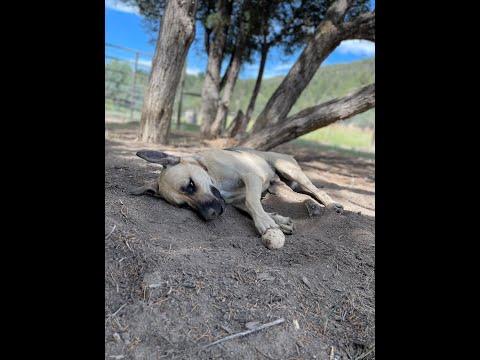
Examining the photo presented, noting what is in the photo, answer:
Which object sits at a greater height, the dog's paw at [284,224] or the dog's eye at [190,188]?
the dog's eye at [190,188]

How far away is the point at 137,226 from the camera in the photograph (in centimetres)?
272

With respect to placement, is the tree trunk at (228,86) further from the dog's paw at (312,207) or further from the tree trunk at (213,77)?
the dog's paw at (312,207)

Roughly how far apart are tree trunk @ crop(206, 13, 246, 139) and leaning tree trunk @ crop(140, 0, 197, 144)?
10.8ft

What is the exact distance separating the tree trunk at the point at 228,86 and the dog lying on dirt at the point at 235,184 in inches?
236

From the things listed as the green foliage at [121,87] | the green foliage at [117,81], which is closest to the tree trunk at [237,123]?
the green foliage at [121,87]

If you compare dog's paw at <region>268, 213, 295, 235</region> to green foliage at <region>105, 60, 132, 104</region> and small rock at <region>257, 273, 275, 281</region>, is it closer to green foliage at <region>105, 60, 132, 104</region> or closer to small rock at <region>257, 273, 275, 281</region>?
small rock at <region>257, 273, 275, 281</region>

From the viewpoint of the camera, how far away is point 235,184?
156 inches

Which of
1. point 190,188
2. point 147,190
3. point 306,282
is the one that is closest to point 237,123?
point 147,190

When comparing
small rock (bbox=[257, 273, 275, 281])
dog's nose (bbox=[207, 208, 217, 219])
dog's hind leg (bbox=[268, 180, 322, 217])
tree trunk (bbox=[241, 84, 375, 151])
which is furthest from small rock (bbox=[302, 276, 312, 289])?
tree trunk (bbox=[241, 84, 375, 151])

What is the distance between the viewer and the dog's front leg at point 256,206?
327 centimetres
